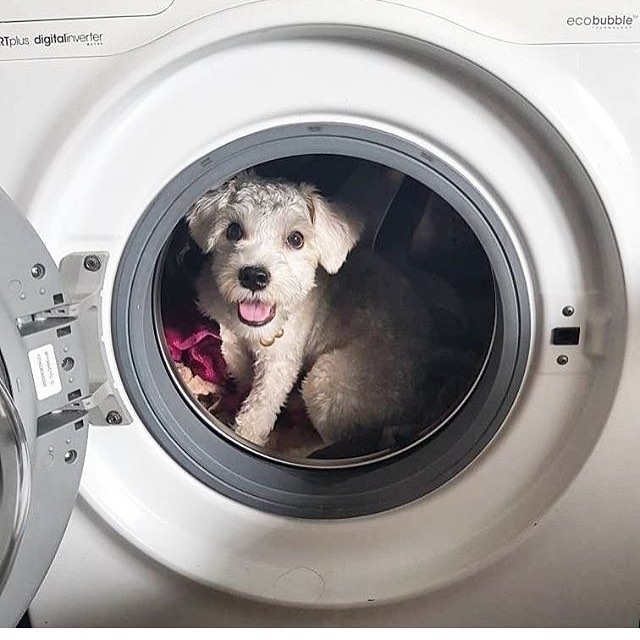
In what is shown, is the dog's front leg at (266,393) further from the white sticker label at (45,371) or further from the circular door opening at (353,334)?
the white sticker label at (45,371)

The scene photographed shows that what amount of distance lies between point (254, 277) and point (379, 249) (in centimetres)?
15

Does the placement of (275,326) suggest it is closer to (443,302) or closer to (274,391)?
(274,391)

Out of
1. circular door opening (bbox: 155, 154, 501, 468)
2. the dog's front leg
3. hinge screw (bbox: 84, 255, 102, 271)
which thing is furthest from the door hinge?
the dog's front leg

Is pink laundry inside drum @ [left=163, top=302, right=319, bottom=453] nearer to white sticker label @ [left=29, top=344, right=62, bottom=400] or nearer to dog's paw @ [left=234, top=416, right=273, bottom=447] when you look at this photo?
dog's paw @ [left=234, top=416, right=273, bottom=447]

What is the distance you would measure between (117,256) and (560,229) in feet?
1.36

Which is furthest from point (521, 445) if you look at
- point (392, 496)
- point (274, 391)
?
point (274, 391)

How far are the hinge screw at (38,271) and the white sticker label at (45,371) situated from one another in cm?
6

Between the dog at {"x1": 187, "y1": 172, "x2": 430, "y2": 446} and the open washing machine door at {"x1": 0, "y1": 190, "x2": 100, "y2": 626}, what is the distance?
0.74ft

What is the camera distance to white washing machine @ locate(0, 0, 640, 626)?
70 centimetres

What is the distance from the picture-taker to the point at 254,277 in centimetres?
93

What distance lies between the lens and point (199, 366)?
3.23ft

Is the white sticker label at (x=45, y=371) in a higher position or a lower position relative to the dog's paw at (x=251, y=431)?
higher

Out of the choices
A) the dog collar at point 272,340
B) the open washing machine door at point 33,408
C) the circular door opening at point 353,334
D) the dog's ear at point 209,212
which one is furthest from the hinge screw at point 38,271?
the dog collar at point 272,340

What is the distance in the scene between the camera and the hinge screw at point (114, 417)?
818 millimetres
